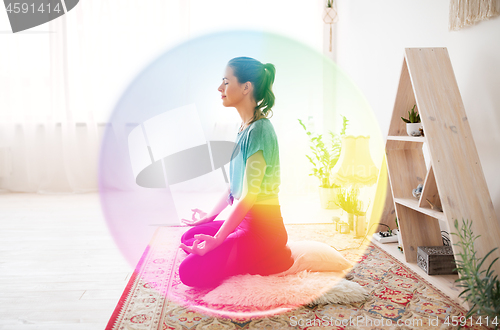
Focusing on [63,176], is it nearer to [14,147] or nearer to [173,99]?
[14,147]

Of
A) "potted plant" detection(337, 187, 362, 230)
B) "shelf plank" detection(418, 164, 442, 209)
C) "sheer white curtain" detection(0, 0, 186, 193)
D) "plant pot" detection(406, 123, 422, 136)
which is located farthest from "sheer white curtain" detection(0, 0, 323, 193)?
"shelf plank" detection(418, 164, 442, 209)

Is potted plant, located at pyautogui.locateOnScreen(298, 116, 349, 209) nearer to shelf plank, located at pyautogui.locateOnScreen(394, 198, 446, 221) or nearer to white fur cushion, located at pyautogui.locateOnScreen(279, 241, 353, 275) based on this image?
shelf plank, located at pyautogui.locateOnScreen(394, 198, 446, 221)

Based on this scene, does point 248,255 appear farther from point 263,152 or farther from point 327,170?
point 327,170

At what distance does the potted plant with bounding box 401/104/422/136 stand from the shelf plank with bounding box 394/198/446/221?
0.35 metres

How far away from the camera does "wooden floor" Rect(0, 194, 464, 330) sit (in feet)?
4.61

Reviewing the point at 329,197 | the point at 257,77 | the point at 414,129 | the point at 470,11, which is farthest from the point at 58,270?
the point at 470,11

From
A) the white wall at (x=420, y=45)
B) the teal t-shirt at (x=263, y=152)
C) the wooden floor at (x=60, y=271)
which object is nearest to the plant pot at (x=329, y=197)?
the wooden floor at (x=60, y=271)

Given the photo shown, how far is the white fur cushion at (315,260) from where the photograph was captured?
169 centimetres

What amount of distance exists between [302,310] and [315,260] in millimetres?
340

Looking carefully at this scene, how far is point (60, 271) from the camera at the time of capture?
1.85m

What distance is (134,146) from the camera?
13.5 feet

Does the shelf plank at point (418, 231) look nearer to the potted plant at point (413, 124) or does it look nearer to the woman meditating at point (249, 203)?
the potted plant at point (413, 124)

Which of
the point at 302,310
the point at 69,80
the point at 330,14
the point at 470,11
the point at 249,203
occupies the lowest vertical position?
the point at 302,310

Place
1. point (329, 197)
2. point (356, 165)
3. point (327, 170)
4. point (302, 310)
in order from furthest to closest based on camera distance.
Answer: point (327, 170) < point (329, 197) < point (356, 165) < point (302, 310)
